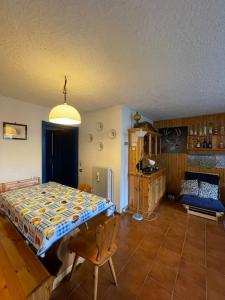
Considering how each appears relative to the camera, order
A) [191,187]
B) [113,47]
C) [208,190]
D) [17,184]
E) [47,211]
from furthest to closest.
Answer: [191,187] < [208,190] < [17,184] < [47,211] < [113,47]

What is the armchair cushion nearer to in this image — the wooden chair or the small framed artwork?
the wooden chair

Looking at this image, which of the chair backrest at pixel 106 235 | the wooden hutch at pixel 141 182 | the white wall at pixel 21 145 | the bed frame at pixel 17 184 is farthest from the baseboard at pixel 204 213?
the white wall at pixel 21 145

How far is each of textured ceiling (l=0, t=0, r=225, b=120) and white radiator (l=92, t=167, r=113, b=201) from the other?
5.32 feet

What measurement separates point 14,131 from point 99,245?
98.6 inches

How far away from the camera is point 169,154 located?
4.13m

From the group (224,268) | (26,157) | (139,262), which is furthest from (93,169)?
(224,268)

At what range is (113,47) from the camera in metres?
1.26

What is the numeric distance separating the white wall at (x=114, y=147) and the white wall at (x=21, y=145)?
108cm

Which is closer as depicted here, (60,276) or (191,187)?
(60,276)

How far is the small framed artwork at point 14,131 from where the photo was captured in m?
2.47

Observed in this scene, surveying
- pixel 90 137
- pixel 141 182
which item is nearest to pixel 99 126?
pixel 90 137

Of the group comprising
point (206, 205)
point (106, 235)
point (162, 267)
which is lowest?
point (162, 267)

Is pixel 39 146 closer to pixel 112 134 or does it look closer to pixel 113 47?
pixel 112 134

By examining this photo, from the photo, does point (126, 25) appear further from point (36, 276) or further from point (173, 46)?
point (36, 276)
